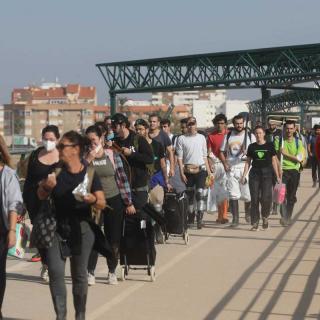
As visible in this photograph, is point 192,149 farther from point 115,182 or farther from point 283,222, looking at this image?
point 115,182

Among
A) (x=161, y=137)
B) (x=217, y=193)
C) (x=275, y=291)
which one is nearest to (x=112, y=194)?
(x=275, y=291)

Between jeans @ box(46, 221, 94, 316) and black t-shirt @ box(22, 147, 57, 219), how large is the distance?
1.46 meters

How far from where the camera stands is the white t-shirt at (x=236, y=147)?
1622cm

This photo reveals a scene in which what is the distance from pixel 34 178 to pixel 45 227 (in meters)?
1.85

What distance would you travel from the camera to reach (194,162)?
51.7 feet

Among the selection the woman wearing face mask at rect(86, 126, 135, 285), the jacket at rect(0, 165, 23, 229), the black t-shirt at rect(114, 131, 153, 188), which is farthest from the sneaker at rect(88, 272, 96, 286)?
the jacket at rect(0, 165, 23, 229)

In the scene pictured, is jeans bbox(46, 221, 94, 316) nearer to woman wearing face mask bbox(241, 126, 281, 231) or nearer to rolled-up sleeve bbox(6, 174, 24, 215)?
rolled-up sleeve bbox(6, 174, 24, 215)

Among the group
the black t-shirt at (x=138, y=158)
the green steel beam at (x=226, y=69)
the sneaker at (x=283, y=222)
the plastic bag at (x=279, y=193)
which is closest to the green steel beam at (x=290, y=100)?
the green steel beam at (x=226, y=69)

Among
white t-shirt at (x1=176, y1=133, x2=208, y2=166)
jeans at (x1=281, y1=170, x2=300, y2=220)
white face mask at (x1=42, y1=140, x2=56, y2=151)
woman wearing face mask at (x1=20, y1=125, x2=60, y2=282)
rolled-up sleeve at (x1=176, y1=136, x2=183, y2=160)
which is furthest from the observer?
jeans at (x1=281, y1=170, x2=300, y2=220)

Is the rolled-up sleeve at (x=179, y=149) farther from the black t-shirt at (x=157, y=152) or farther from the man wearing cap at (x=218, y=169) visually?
the black t-shirt at (x=157, y=152)

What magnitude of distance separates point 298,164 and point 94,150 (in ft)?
24.5

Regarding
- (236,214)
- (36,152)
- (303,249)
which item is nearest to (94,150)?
(36,152)

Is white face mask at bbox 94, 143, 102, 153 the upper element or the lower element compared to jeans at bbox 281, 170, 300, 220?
upper

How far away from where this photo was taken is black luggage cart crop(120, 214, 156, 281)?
407 inches
